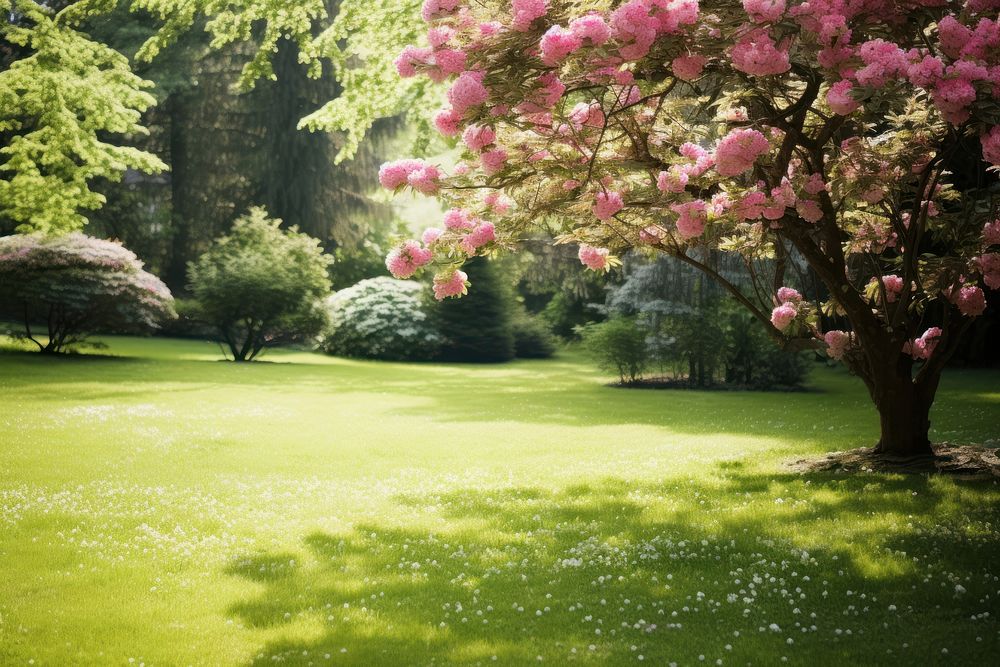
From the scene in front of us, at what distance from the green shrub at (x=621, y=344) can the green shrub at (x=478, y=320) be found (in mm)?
10322

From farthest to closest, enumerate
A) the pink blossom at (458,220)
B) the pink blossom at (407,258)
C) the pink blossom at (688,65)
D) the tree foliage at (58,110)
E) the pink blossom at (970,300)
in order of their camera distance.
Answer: the tree foliage at (58,110) → the pink blossom at (970,300) → the pink blossom at (458,220) → the pink blossom at (407,258) → the pink blossom at (688,65)

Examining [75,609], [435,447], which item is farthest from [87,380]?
[75,609]

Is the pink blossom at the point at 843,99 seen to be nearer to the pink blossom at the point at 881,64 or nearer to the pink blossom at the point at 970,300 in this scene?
the pink blossom at the point at 881,64

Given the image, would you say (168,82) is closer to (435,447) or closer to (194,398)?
(194,398)

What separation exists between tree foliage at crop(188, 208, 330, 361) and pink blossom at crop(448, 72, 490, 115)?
20009 mm

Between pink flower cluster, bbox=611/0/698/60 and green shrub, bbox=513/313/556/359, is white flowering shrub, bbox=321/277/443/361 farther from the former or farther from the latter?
pink flower cluster, bbox=611/0/698/60

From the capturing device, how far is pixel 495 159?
21.1 ft

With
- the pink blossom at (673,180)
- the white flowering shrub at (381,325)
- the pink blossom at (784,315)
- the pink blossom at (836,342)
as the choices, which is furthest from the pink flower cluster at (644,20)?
the white flowering shrub at (381,325)

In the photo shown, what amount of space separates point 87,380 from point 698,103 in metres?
14.4

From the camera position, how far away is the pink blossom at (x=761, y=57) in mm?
5250

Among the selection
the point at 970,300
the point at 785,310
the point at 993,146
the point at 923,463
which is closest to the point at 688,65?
the point at 993,146

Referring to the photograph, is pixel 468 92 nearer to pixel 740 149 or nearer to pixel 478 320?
pixel 740 149

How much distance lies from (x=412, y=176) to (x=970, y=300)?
18.7 feet

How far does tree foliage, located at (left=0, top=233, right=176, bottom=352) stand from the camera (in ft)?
65.8
